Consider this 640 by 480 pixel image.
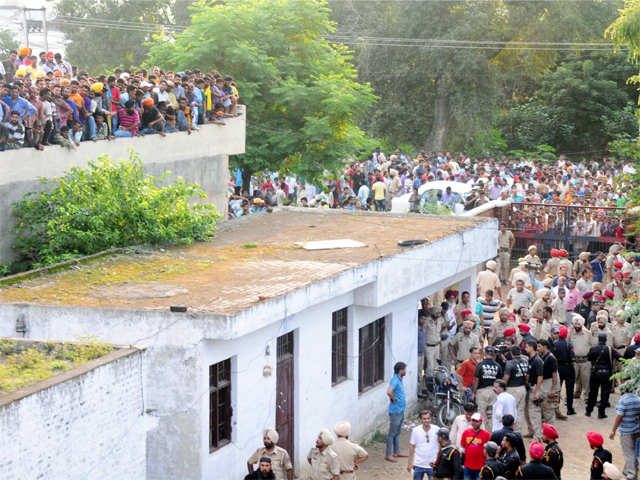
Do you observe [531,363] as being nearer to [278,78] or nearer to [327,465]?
[327,465]

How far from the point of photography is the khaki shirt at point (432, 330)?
18375 mm

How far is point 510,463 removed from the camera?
1228cm

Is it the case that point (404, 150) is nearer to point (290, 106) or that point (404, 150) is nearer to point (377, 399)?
point (290, 106)

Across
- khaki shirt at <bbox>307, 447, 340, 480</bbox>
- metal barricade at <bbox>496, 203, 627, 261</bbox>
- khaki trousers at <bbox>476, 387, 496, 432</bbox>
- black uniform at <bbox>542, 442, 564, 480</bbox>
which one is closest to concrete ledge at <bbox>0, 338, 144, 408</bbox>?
khaki shirt at <bbox>307, 447, 340, 480</bbox>

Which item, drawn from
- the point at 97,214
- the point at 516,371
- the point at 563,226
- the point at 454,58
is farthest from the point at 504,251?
the point at 454,58

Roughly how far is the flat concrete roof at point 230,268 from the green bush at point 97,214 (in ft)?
1.71

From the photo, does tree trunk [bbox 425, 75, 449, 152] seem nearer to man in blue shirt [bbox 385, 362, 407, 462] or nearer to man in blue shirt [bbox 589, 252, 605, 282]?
man in blue shirt [bbox 589, 252, 605, 282]

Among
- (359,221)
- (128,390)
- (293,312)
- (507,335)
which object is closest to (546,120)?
A: (359,221)

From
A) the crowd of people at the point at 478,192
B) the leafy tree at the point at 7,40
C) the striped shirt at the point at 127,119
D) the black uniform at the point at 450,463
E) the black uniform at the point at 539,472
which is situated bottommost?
the black uniform at the point at 450,463

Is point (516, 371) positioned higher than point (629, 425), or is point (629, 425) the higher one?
point (516, 371)

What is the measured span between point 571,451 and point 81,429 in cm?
920

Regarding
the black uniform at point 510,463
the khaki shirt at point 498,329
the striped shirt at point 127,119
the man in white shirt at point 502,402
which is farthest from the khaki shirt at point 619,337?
the striped shirt at point 127,119

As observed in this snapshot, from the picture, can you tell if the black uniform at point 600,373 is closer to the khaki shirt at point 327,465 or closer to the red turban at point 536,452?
the red turban at point 536,452

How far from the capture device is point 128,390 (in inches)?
420
